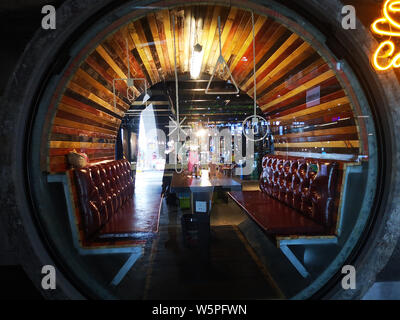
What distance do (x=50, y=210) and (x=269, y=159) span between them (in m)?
3.62

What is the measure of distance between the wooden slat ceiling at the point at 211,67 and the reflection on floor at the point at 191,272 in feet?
5.42

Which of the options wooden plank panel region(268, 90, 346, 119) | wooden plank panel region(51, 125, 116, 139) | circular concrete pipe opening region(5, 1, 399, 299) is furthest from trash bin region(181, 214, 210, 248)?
wooden plank panel region(268, 90, 346, 119)

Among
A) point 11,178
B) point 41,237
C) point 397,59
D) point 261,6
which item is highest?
point 261,6

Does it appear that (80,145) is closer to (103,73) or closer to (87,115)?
(87,115)

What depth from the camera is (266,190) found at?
397cm

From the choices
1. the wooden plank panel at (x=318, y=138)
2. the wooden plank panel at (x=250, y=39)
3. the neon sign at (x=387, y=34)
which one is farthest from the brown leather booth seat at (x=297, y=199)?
the wooden plank panel at (x=250, y=39)

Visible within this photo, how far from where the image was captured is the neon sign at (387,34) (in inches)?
74.7

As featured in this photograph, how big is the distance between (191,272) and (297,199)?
72.1 inches

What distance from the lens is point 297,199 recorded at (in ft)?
9.62

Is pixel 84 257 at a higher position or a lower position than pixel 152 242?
higher

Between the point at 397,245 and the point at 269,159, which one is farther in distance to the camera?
the point at 269,159

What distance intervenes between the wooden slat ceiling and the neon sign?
27.3 inches

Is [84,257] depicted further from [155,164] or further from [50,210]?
[155,164]

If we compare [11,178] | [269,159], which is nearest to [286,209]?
[269,159]
